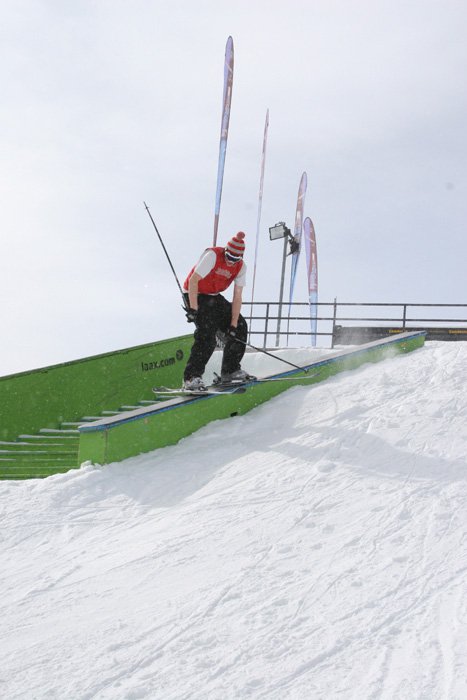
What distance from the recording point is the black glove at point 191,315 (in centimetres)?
667

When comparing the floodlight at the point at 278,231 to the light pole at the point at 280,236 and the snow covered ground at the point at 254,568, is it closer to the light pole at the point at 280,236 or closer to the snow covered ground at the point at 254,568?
the light pole at the point at 280,236

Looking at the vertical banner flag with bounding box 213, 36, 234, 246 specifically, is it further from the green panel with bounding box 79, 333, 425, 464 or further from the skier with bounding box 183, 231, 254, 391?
the skier with bounding box 183, 231, 254, 391

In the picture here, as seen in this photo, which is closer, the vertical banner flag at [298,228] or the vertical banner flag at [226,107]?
the vertical banner flag at [226,107]

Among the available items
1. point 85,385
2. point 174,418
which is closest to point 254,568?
point 174,418

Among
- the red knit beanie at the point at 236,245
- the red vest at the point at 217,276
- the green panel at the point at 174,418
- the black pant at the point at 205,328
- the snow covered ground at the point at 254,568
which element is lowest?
the snow covered ground at the point at 254,568

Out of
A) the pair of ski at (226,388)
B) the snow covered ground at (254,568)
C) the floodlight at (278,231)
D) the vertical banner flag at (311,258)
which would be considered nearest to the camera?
the snow covered ground at (254,568)

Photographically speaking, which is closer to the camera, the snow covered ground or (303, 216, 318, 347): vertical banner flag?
the snow covered ground

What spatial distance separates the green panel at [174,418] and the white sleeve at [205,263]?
1292mm

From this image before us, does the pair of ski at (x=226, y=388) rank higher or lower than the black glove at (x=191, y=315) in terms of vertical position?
lower

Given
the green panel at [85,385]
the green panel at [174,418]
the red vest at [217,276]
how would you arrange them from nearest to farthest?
the green panel at [174,418] → the red vest at [217,276] → the green panel at [85,385]

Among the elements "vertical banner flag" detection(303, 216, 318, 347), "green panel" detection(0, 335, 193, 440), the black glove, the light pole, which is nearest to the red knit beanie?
the black glove

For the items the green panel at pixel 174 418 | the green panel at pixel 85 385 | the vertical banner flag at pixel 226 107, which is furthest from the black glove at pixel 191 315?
the vertical banner flag at pixel 226 107

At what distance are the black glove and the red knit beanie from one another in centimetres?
71

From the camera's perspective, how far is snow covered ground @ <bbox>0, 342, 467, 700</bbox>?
248 centimetres
